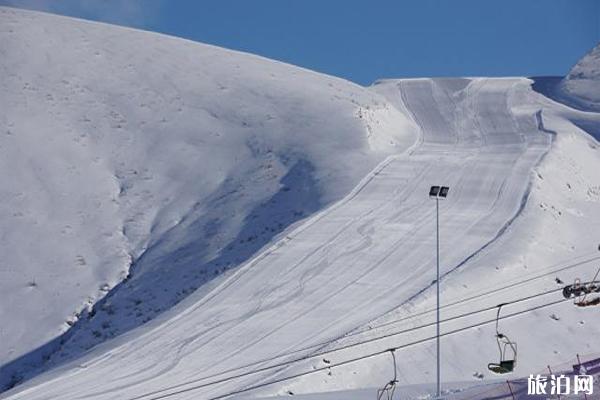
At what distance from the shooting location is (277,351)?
2827cm

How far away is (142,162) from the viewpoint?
49.6m

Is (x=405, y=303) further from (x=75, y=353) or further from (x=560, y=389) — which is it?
(x=560, y=389)

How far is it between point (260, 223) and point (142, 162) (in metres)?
11.4

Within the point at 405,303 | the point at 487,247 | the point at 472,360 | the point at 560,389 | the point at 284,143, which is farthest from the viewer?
the point at 284,143

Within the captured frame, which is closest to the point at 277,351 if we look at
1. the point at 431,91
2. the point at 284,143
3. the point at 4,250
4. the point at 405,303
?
the point at 405,303

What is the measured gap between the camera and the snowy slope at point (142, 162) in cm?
3662

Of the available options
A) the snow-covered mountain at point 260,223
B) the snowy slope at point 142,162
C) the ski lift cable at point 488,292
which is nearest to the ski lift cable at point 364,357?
the snow-covered mountain at point 260,223

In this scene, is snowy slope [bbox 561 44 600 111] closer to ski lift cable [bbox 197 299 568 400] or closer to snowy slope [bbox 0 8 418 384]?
snowy slope [bbox 0 8 418 384]

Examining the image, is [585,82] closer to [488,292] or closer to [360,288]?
[488,292]

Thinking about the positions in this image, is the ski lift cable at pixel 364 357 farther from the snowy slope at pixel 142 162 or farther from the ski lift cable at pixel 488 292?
the snowy slope at pixel 142 162

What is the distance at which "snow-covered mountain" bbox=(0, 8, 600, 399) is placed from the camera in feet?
93.9

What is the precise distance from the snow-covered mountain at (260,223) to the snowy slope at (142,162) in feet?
0.42

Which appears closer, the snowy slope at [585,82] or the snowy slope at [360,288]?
the snowy slope at [360,288]

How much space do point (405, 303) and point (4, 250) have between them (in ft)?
56.7
